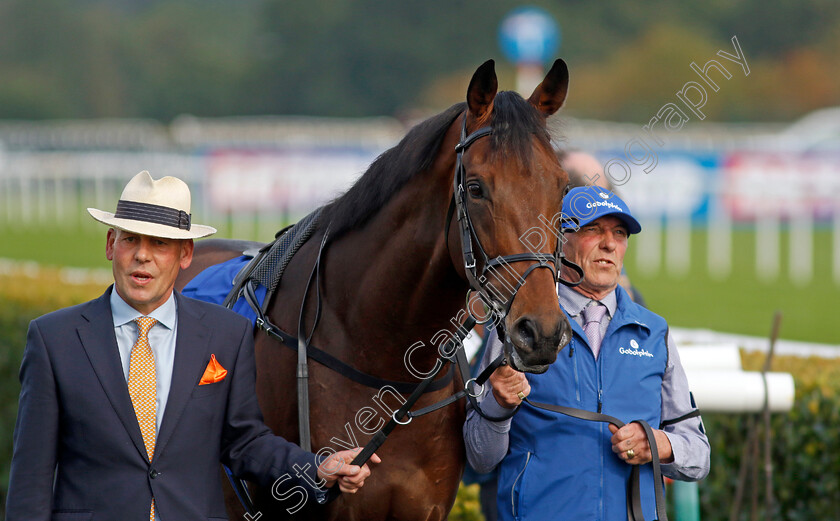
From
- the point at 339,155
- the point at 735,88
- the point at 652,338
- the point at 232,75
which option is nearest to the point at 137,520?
the point at 652,338

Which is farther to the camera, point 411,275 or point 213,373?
point 411,275

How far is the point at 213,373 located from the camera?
8.75 ft

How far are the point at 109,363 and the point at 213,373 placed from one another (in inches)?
10.8

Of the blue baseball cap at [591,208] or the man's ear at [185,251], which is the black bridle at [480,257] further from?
the man's ear at [185,251]

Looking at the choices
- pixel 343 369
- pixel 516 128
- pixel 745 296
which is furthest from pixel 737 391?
pixel 745 296

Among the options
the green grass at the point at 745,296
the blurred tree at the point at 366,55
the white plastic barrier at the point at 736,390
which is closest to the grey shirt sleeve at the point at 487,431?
the white plastic barrier at the point at 736,390

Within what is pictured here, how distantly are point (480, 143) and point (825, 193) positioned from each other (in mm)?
16240

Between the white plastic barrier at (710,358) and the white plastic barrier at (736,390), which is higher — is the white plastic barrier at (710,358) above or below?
above

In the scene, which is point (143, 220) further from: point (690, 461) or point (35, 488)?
point (690, 461)

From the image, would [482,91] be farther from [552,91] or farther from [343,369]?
[343,369]

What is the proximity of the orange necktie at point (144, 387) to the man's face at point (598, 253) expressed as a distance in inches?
50.6

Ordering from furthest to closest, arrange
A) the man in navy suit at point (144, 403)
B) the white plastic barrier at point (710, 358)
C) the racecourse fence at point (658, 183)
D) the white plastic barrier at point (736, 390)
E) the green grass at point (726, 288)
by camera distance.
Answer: the racecourse fence at point (658, 183), the green grass at point (726, 288), the white plastic barrier at point (710, 358), the white plastic barrier at point (736, 390), the man in navy suit at point (144, 403)

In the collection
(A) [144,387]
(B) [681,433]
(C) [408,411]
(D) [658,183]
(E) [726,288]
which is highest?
(D) [658,183]

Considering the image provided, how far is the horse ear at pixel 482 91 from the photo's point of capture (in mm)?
2799
